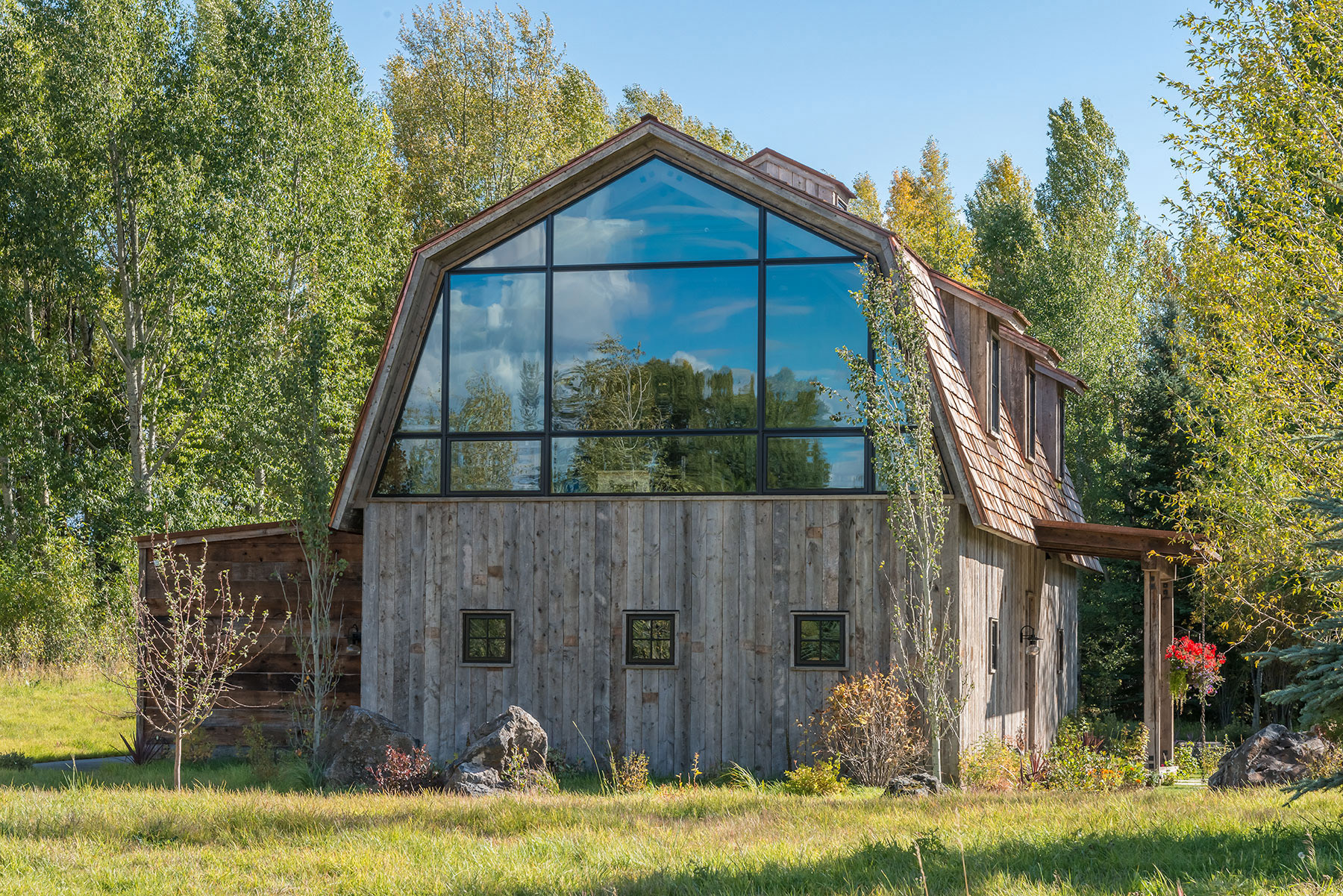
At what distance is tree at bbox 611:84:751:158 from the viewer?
36650 mm

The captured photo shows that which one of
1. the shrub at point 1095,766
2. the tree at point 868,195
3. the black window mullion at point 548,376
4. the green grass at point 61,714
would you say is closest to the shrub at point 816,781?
the shrub at point 1095,766

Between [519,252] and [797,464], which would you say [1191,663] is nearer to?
[797,464]

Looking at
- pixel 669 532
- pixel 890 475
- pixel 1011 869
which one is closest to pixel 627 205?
pixel 669 532

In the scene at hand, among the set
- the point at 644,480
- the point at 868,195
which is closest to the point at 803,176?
the point at 644,480

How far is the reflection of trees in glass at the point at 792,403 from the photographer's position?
12.7m

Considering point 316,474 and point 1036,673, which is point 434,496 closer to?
point 316,474

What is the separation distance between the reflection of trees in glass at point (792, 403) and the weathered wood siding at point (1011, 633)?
73.7 inches

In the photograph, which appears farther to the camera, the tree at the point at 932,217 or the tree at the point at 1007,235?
the tree at the point at 932,217

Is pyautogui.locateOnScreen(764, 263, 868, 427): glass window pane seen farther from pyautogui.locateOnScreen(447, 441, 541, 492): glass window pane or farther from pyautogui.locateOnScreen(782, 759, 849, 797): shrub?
pyautogui.locateOnScreen(782, 759, 849, 797): shrub

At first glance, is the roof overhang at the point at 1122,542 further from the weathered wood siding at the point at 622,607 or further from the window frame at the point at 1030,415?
the weathered wood siding at the point at 622,607

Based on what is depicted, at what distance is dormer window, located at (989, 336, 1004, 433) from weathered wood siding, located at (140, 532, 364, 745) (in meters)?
8.12

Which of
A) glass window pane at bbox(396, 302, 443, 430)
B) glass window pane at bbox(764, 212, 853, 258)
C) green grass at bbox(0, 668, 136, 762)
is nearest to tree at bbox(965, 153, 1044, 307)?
glass window pane at bbox(764, 212, 853, 258)

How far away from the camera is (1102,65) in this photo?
13.2m

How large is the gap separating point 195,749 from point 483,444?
5029 millimetres
